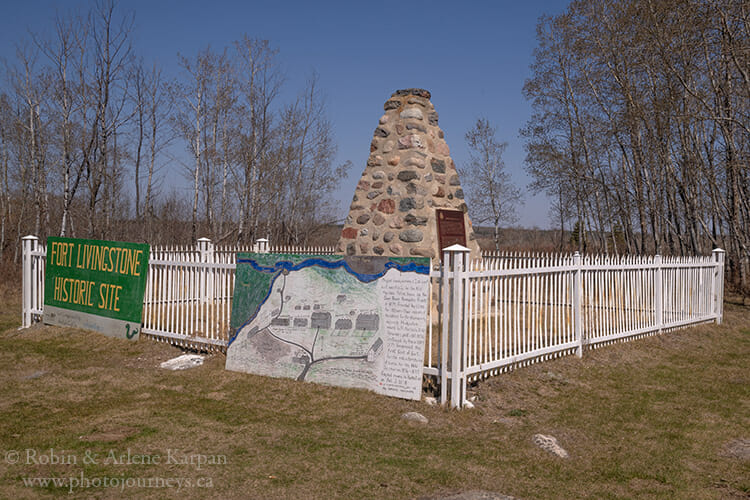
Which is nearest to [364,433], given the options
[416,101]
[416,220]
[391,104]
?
[416,220]

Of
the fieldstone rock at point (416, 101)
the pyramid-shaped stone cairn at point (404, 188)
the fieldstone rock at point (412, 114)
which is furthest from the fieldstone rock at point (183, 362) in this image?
the fieldstone rock at point (416, 101)

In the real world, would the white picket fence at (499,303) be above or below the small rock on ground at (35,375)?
above

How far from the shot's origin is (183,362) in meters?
8.03

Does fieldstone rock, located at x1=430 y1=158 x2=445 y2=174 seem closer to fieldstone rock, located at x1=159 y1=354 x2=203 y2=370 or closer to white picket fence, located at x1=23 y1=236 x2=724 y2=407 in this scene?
white picket fence, located at x1=23 y1=236 x2=724 y2=407

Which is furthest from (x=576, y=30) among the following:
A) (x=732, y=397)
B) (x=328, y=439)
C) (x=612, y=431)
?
(x=328, y=439)

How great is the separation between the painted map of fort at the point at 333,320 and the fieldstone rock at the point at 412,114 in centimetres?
366

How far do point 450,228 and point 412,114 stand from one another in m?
2.00

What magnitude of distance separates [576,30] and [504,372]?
15169 mm

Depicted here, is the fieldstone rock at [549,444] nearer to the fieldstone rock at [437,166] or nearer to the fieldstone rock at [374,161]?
the fieldstone rock at [437,166]

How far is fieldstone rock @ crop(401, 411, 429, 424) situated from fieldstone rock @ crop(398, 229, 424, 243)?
12.1ft

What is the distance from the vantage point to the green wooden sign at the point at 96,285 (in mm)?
9469

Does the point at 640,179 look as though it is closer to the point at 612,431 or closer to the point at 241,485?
the point at 612,431

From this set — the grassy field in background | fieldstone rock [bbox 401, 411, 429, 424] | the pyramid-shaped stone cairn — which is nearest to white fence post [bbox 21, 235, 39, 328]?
the grassy field in background

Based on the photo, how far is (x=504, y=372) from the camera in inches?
282
